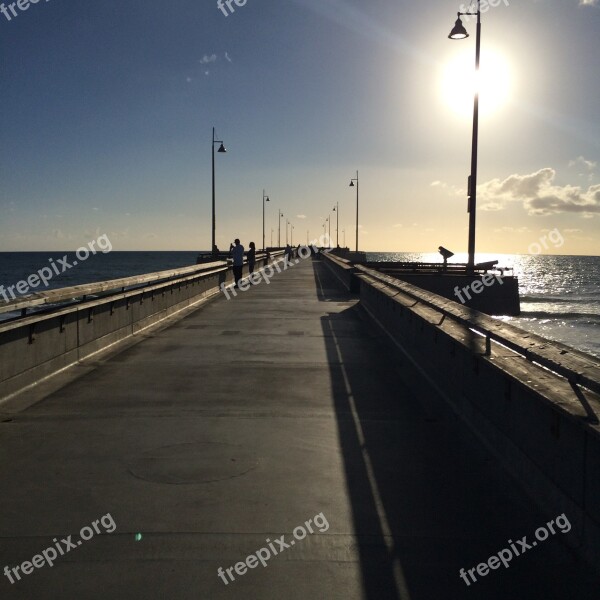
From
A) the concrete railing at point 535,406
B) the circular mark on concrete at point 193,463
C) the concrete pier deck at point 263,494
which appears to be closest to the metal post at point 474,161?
the concrete pier deck at point 263,494

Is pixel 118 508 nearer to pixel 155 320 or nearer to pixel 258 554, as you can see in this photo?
pixel 258 554

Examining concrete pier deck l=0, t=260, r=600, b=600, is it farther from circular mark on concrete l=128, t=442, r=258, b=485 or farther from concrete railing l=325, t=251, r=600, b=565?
concrete railing l=325, t=251, r=600, b=565

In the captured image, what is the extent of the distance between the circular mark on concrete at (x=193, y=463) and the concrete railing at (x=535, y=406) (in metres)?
2.19

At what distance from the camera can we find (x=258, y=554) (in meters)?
4.47

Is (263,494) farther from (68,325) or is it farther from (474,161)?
(474,161)

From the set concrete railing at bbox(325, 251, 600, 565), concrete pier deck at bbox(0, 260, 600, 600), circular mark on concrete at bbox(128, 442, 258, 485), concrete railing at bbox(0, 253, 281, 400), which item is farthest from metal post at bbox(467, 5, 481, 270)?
circular mark on concrete at bbox(128, 442, 258, 485)

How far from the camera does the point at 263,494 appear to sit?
217 inches

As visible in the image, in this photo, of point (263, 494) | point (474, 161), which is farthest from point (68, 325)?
point (474, 161)

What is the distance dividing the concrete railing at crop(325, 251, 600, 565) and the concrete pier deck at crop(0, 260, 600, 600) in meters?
0.19

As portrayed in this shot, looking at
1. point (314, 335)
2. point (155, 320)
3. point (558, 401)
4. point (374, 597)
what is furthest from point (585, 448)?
point (155, 320)

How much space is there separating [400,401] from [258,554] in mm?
4711

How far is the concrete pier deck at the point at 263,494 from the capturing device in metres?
4.14

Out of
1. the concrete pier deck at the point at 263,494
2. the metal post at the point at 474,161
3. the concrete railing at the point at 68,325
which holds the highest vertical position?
the metal post at the point at 474,161

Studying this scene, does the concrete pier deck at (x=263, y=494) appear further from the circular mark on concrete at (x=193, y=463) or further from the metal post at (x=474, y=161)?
the metal post at (x=474, y=161)
